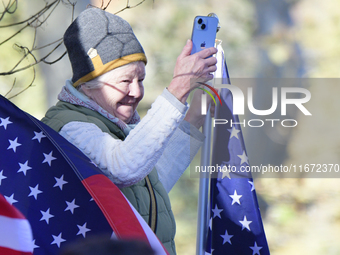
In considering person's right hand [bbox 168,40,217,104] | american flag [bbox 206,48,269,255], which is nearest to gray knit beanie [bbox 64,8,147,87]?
person's right hand [bbox 168,40,217,104]

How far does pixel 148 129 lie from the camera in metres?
1.34

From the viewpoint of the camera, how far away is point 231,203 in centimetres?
202

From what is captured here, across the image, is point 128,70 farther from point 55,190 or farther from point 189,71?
point 55,190

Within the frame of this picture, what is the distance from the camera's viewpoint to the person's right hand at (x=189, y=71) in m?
1.42

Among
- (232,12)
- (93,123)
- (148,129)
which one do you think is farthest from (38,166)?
(232,12)

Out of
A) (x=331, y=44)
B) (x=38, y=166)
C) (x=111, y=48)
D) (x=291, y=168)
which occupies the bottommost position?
(x=38, y=166)

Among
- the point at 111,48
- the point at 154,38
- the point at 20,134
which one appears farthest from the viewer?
the point at 154,38

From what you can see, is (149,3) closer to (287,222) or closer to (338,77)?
(338,77)

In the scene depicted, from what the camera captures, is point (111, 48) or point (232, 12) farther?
point (232, 12)

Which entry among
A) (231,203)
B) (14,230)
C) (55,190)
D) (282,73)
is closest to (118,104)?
(55,190)

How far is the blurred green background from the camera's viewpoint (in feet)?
17.0

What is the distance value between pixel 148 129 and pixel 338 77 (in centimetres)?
473

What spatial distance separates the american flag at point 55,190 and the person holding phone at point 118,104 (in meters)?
0.07

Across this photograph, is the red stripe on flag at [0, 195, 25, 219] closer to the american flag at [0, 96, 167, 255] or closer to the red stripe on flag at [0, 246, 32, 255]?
the red stripe on flag at [0, 246, 32, 255]
